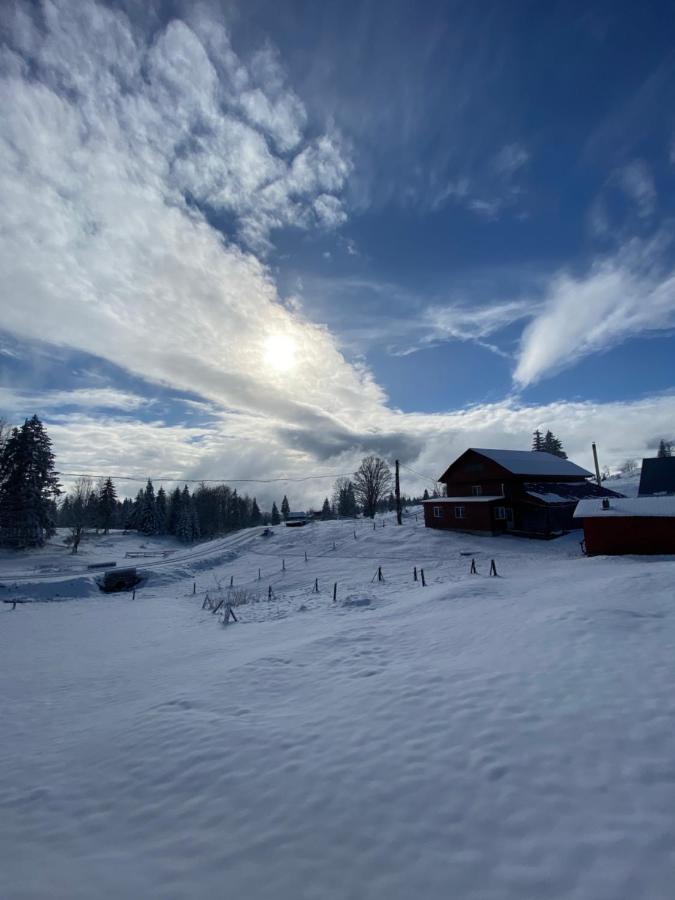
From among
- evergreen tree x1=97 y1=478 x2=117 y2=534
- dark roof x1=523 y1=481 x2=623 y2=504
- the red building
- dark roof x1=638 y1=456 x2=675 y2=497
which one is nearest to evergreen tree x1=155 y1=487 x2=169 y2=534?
evergreen tree x1=97 y1=478 x2=117 y2=534

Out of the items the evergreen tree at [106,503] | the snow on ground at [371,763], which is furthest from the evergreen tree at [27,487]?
the snow on ground at [371,763]

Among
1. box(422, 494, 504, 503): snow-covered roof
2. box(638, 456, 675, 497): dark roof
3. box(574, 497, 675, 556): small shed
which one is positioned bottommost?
box(574, 497, 675, 556): small shed

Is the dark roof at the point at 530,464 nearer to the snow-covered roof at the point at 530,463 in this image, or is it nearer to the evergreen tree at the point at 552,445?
the snow-covered roof at the point at 530,463

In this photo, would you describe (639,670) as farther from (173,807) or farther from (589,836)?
(173,807)

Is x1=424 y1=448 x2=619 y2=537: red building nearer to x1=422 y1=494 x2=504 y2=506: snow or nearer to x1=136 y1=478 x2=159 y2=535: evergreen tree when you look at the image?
x1=422 y1=494 x2=504 y2=506: snow

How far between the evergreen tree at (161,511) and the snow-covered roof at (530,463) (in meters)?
63.8

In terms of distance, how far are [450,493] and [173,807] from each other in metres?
41.9

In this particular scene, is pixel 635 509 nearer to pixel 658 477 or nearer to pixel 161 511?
pixel 658 477

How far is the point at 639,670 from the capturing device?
25.2 feet

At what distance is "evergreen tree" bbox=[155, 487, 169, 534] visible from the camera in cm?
8000

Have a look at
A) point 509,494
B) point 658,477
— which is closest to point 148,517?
point 509,494

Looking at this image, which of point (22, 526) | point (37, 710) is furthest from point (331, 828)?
point (22, 526)

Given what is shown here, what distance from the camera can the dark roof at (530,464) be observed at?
40.4 metres

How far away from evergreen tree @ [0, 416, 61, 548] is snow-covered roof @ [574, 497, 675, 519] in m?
54.7
